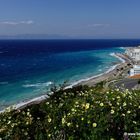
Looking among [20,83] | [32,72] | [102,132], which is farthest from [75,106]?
[32,72]

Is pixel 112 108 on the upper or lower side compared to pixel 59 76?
upper

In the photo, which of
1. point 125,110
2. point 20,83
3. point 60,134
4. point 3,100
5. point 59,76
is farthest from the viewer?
point 59,76

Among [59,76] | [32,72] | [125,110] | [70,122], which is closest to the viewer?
[70,122]

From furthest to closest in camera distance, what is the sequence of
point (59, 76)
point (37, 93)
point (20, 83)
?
point (59, 76) < point (20, 83) < point (37, 93)

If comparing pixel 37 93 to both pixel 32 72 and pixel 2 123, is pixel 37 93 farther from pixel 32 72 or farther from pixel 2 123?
pixel 2 123

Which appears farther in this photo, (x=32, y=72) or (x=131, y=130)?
(x=32, y=72)

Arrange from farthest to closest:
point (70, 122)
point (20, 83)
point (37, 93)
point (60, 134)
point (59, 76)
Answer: point (59, 76) → point (20, 83) → point (37, 93) → point (70, 122) → point (60, 134)

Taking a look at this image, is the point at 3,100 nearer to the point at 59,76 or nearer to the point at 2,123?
the point at 59,76

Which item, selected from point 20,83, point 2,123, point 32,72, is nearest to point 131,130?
point 2,123

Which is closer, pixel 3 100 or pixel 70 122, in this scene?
pixel 70 122
